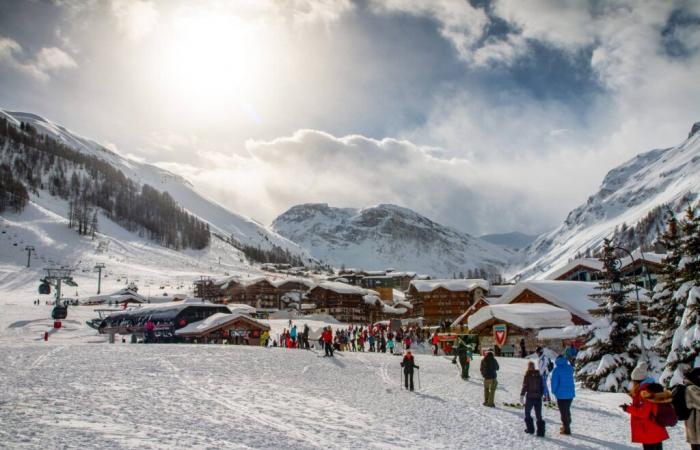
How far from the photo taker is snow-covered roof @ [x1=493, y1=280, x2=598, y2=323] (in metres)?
43.8

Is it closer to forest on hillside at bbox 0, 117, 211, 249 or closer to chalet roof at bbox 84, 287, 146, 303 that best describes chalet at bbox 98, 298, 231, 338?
chalet roof at bbox 84, 287, 146, 303

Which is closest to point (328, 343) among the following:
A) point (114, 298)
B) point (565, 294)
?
point (565, 294)

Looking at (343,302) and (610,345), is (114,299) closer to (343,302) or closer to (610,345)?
(343,302)

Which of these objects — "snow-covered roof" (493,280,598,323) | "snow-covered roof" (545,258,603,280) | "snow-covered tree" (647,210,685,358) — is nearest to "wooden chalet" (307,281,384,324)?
"snow-covered roof" (545,258,603,280)

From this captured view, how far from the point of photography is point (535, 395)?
12.2 meters

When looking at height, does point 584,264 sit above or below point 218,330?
above

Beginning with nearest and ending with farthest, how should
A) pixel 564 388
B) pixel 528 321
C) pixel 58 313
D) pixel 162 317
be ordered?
pixel 564 388 < pixel 528 321 < pixel 162 317 < pixel 58 313

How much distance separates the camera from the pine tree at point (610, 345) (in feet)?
69.9

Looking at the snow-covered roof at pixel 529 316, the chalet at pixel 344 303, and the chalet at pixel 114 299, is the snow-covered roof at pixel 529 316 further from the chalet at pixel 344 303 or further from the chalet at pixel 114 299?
the chalet at pixel 344 303

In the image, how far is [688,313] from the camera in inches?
677

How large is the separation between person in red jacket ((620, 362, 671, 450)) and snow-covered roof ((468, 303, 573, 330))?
106 ft

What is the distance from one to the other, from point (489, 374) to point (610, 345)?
8.95 meters

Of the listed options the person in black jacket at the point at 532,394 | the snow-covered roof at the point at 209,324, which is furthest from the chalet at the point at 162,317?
the person in black jacket at the point at 532,394

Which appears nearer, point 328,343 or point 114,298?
point 328,343
